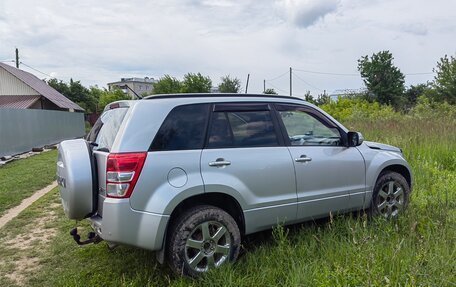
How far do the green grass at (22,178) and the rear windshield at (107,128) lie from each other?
350cm

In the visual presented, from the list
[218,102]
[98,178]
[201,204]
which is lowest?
[201,204]

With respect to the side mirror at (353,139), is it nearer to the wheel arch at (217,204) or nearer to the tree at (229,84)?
the wheel arch at (217,204)

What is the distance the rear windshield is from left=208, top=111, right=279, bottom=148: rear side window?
2.95 ft

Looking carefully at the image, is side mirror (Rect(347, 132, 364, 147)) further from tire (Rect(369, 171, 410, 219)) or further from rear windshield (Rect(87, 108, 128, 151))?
rear windshield (Rect(87, 108, 128, 151))

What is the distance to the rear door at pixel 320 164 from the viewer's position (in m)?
3.92

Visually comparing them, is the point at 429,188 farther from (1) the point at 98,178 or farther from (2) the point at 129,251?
(1) the point at 98,178

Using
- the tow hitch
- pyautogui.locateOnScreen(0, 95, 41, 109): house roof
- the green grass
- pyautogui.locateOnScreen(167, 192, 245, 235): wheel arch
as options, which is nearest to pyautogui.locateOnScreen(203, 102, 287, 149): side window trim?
pyautogui.locateOnScreen(167, 192, 245, 235): wheel arch

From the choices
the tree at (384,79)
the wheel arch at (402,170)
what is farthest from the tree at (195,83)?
the wheel arch at (402,170)

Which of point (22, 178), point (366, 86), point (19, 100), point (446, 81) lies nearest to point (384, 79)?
point (366, 86)

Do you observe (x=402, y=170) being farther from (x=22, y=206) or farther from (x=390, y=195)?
(x=22, y=206)

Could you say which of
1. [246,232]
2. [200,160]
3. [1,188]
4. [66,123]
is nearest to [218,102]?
[200,160]

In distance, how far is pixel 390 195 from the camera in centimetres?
465

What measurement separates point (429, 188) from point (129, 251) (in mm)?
4934

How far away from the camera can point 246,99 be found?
3.89m
